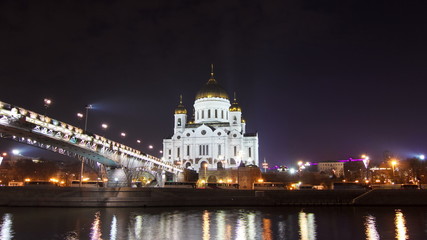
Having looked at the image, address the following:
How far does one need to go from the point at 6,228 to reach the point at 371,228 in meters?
27.7

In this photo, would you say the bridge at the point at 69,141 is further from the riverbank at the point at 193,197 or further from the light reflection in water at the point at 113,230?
the light reflection in water at the point at 113,230

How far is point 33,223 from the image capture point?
97.2 ft

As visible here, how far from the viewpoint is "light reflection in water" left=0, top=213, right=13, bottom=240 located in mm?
23953

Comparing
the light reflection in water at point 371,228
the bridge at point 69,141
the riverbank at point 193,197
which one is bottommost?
the light reflection in water at point 371,228

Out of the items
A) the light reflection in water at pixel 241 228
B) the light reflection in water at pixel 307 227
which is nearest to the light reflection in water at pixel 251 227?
the light reflection in water at pixel 241 228

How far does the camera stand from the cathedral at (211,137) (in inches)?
3585

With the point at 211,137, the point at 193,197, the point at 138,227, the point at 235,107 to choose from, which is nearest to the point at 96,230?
the point at 138,227

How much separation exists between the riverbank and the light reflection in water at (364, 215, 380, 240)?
12705mm

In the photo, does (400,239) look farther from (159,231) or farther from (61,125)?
(61,125)

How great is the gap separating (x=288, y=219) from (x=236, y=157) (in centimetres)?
5776

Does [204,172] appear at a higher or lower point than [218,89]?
lower

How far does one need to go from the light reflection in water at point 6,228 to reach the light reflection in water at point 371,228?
23.7 metres

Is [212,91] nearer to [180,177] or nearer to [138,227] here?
[180,177]

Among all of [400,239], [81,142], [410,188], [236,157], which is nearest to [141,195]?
[81,142]
